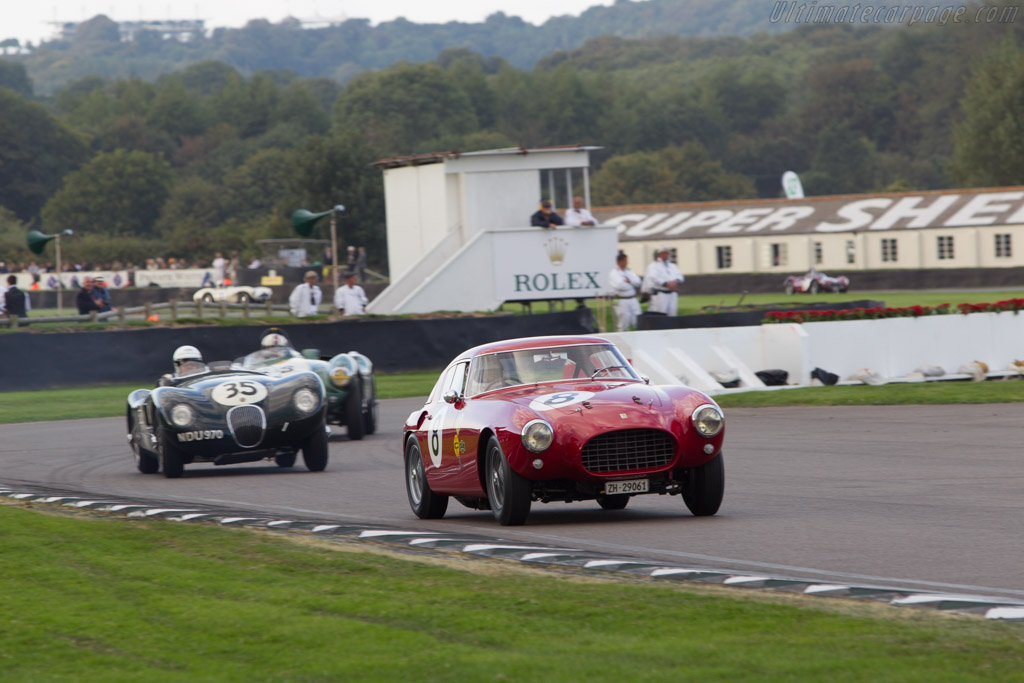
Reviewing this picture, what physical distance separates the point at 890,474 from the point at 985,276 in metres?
48.1

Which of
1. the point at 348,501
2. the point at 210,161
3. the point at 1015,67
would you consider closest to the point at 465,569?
the point at 348,501

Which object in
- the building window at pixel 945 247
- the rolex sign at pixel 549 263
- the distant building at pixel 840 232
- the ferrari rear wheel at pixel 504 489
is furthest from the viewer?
the building window at pixel 945 247

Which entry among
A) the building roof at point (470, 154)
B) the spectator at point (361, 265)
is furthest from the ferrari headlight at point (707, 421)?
the spectator at point (361, 265)

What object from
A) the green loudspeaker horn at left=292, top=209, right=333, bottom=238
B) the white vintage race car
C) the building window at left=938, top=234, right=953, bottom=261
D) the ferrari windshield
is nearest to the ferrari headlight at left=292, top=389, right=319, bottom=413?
the ferrari windshield

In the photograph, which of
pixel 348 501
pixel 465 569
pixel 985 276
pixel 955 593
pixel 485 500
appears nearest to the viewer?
pixel 955 593

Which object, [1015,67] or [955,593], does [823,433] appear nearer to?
[955,593]

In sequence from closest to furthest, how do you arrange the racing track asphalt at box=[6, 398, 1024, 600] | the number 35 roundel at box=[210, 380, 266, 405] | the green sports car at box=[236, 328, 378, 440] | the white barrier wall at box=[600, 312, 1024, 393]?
the racing track asphalt at box=[6, 398, 1024, 600]
the number 35 roundel at box=[210, 380, 266, 405]
the green sports car at box=[236, 328, 378, 440]
the white barrier wall at box=[600, 312, 1024, 393]

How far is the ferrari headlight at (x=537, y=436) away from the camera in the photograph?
867 cm

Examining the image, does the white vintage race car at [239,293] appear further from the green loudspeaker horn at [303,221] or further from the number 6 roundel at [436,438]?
the number 6 roundel at [436,438]

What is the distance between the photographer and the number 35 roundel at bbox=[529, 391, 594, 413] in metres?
8.99

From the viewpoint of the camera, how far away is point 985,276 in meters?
56.7

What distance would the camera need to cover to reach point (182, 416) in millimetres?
13328

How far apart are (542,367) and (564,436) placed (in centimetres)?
123

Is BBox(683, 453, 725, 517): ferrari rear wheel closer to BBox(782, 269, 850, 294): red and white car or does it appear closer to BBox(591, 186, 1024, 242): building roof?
BBox(782, 269, 850, 294): red and white car
